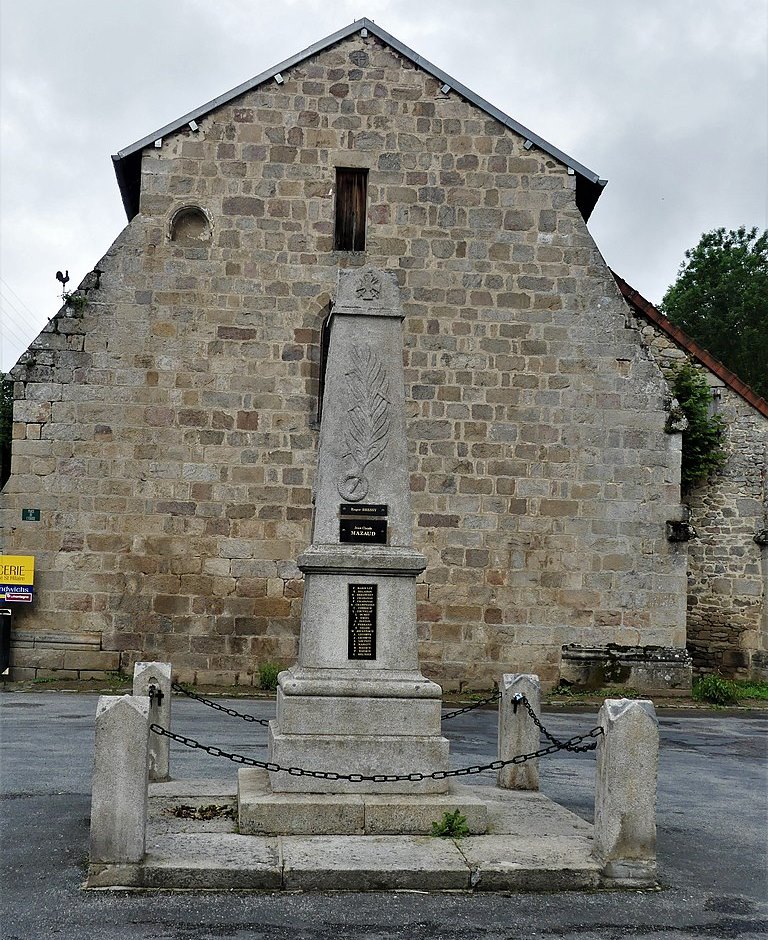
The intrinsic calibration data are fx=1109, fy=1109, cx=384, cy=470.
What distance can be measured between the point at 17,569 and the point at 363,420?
8.99 m

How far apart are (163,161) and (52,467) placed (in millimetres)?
4640

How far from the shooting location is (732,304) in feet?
112

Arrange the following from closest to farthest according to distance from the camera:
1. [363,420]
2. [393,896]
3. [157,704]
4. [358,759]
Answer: [393,896]
[358,759]
[363,420]
[157,704]

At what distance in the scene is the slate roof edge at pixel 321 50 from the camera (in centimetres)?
1579

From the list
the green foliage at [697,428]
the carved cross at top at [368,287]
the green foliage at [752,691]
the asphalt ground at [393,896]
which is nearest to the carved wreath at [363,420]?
the carved cross at top at [368,287]

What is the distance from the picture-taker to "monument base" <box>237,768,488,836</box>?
646 cm

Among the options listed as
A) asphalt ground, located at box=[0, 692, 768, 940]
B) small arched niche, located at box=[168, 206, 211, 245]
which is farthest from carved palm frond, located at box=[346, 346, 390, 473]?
small arched niche, located at box=[168, 206, 211, 245]

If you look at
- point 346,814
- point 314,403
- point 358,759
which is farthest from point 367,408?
point 314,403

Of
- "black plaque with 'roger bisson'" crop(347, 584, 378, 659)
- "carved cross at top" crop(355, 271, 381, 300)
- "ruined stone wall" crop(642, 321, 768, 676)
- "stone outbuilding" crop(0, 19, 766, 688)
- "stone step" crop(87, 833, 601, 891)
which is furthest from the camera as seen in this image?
"ruined stone wall" crop(642, 321, 768, 676)

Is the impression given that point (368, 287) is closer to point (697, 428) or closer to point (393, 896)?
point (393, 896)

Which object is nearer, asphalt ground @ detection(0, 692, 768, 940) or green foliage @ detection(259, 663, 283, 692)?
asphalt ground @ detection(0, 692, 768, 940)

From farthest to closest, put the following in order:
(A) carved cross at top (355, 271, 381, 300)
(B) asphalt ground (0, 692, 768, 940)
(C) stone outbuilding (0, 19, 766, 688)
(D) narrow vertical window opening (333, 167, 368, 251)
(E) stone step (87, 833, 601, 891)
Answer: (D) narrow vertical window opening (333, 167, 368, 251), (C) stone outbuilding (0, 19, 766, 688), (A) carved cross at top (355, 271, 381, 300), (E) stone step (87, 833, 601, 891), (B) asphalt ground (0, 692, 768, 940)

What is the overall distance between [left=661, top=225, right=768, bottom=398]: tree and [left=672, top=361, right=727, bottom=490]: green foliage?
1656 cm

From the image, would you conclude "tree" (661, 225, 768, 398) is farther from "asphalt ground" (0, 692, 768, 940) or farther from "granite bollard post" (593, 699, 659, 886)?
"granite bollard post" (593, 699, 659, 886)
